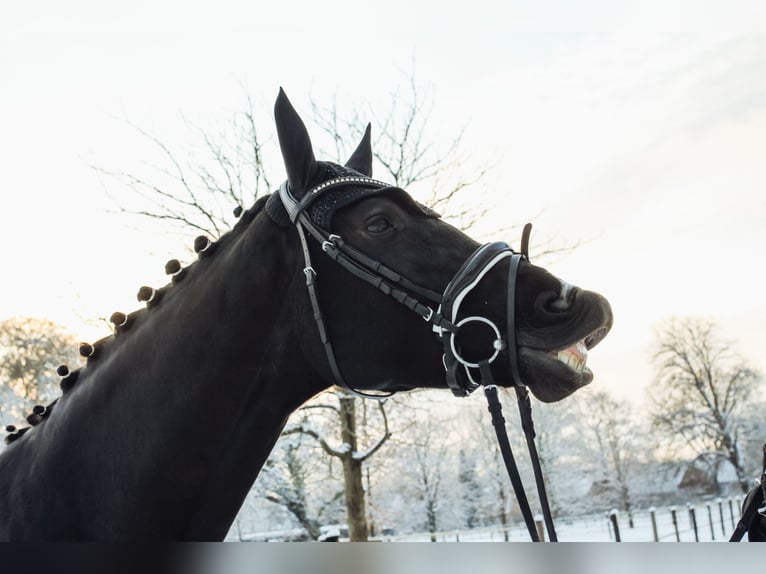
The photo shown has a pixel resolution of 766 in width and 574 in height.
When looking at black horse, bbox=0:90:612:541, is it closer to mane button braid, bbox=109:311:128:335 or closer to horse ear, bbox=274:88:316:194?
horse ear, bbox=274:88:316:194

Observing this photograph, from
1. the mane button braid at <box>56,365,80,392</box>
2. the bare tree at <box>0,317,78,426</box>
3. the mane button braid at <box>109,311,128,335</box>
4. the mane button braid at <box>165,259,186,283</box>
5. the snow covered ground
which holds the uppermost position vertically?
the bare tree at <box>0,317,78,426</box>

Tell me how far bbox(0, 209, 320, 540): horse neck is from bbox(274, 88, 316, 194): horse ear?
200mm

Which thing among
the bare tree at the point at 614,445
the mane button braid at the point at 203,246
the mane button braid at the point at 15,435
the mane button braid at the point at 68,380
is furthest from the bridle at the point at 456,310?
the bare tree at the point at 614,445

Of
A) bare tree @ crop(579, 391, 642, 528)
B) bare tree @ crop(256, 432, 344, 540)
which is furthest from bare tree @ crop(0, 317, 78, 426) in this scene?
bare tree @ crop(579, 391, 642, 528)

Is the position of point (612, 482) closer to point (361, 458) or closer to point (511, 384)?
point (361, 458)

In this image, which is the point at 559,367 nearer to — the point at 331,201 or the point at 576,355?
the point at 576,355

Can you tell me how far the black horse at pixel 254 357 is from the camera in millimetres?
2295

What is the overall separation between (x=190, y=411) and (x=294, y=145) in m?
1.02

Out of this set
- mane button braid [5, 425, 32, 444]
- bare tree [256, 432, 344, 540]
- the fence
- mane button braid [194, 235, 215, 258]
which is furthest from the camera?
the fence

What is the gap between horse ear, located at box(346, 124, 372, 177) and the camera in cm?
315

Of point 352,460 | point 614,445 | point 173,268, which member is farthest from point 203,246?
point 614,445

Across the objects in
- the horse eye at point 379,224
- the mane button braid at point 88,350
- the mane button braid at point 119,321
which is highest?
the horse eye at point 379,224

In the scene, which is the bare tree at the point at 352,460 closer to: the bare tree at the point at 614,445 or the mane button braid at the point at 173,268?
the mane button braid at the point at 173,268

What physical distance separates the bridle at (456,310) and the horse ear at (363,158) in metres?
0.67
